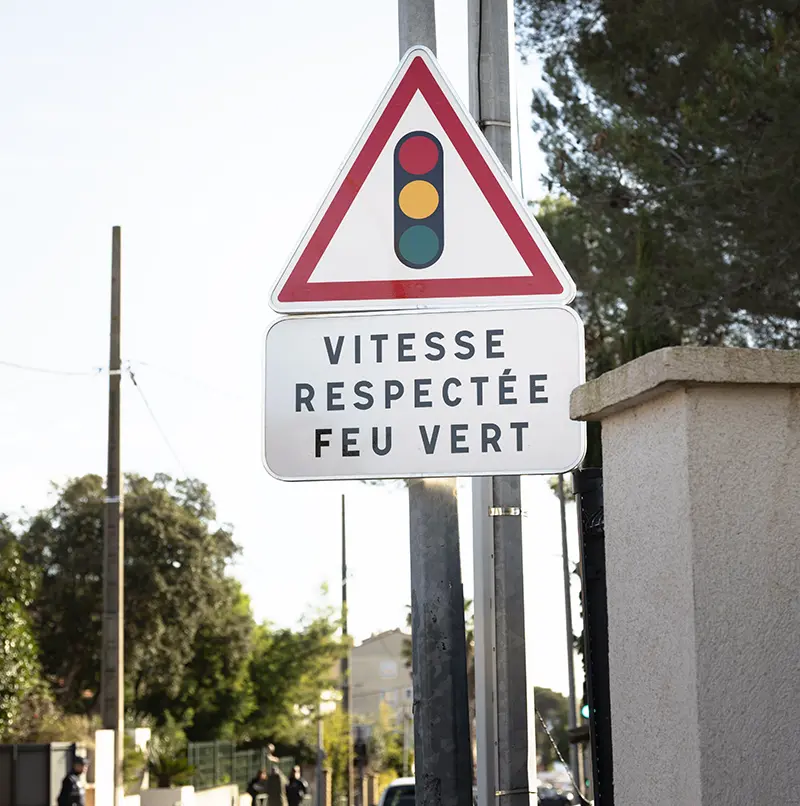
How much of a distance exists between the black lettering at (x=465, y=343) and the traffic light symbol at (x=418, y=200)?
0.19 m

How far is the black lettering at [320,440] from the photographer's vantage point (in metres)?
2.85

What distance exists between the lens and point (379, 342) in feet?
9.46

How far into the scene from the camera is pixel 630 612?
281 centimetres

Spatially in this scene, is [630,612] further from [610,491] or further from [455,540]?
[455,540]

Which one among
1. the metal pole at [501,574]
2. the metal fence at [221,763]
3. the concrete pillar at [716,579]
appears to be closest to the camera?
the concrete pillar at [716,579]

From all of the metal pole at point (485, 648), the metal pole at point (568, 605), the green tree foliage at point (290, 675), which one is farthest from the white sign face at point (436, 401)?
the green tree foliage at point (290, 675)

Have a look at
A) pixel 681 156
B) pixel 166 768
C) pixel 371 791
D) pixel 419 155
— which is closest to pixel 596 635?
pixel 419 155

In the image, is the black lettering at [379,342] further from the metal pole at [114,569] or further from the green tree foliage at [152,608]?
the green tree foliage at [152,608]

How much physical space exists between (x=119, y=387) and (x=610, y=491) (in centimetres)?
1997

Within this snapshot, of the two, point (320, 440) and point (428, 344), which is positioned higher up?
point (428, 344)

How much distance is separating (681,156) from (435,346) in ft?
36.1

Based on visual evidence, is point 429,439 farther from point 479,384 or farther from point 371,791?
point 371,791

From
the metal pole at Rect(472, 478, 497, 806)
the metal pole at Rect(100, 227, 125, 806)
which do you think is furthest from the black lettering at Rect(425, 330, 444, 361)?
the metal pole at Rect(100, 227, 125, 806)

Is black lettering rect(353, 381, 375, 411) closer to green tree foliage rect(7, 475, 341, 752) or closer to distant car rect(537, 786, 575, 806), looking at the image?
distant car rect(537, 786, 575, 806)
